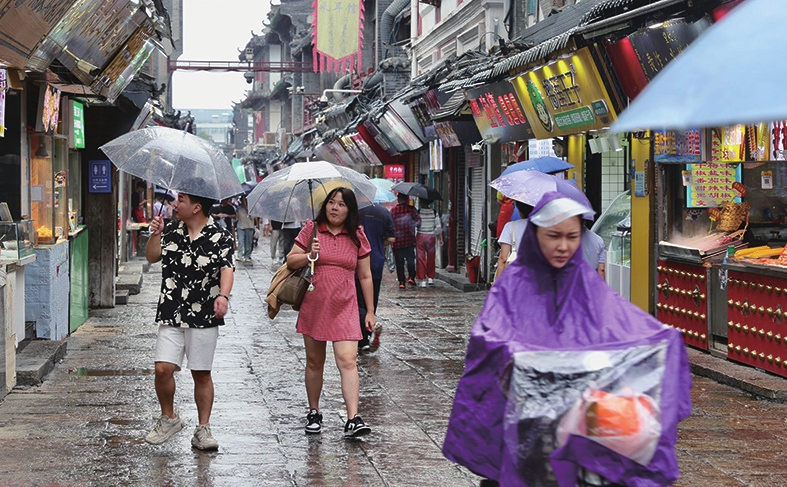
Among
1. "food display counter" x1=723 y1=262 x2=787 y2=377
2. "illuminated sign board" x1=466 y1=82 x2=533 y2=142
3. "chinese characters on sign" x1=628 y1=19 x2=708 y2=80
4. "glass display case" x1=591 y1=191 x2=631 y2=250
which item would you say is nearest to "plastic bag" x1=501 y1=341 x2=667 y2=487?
"food display counter" x1=723 y1=262 x2=787 y2=377

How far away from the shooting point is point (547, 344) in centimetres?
375

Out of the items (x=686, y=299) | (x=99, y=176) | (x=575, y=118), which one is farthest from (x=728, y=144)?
(x=99, y=176)

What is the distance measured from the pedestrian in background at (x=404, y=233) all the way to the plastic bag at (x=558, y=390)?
1506 cm

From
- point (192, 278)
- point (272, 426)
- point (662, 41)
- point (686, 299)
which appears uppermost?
point (662, 41)

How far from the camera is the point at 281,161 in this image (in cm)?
5194

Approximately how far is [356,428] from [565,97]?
7.04m

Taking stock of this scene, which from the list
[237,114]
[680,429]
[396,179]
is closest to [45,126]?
[680,429]

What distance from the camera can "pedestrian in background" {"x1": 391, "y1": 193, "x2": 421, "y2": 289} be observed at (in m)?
18.8

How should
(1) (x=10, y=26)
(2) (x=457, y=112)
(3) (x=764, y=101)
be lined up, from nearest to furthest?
(3) (x=764, y=101)
(1) (x=10, y=26)
(2) (x=457, y=112)

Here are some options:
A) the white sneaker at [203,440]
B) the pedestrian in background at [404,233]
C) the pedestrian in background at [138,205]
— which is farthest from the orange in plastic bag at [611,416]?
the pedestrian in background at [138,205]

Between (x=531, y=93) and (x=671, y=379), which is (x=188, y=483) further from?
(x=531, y=93)

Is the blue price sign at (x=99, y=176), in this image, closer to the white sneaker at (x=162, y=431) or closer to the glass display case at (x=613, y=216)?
the glass display case at (x=613, y=216)

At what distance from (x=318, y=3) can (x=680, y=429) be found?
26.8m

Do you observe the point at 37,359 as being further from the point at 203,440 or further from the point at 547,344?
the point at 547,344
